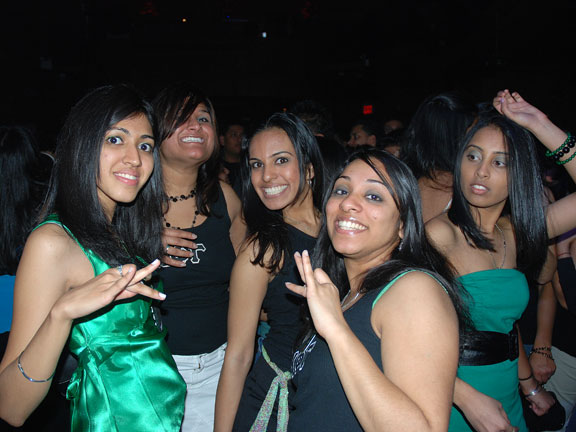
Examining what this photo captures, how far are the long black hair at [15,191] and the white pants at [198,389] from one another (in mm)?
1215

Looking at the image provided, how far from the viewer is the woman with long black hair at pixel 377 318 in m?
1.08

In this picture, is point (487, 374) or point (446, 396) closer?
point (446, 396)

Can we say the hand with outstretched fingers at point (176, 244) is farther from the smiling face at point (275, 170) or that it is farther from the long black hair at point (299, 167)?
the smiling face at point (275, 170)

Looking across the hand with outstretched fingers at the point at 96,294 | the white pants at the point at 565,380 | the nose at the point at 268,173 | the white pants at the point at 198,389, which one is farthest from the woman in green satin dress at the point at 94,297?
the white pants at the point at 565,380

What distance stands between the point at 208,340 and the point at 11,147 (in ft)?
5.83

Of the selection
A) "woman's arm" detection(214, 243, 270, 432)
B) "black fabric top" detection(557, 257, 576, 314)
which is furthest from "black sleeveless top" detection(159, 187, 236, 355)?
"black fabric top" detection(557, 257, 576, 314)

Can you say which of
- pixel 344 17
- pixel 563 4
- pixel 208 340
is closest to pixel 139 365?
pixel 208 340

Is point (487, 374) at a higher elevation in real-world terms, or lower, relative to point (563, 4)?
lower

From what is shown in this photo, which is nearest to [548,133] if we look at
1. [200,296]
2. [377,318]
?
[377,318]

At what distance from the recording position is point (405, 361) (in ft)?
3.62

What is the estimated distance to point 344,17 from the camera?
10.4 meters

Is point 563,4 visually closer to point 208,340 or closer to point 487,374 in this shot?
point 487,374

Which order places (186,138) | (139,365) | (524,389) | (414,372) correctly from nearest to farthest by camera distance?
(414,372) < (139,365) < (524,389) < (186,138)

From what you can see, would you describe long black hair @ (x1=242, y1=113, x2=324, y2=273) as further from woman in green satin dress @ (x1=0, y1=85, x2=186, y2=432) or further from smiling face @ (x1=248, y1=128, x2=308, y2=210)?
woman in green satin dress @ (x1=0, y1=85, x2=186, y2=432)
